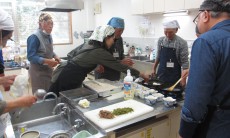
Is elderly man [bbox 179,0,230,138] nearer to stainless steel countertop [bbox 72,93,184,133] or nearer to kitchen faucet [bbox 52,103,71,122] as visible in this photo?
stainless steel countertop [bbox 72,93,184,133]

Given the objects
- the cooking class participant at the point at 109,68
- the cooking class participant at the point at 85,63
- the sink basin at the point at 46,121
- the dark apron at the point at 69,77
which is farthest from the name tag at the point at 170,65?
the sink basin at the point at 46,121

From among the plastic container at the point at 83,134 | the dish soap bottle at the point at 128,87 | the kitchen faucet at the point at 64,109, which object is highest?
the dish soap bottle at the point at 128,87

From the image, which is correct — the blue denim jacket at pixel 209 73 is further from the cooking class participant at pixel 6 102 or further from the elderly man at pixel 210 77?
the cooking class participant at pixel 6 102

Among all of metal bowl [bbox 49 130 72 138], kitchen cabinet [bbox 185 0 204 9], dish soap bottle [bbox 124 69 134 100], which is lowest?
metal bowl [bbox 49 130 72 138]

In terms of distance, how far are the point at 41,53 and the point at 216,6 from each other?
6.53 feet

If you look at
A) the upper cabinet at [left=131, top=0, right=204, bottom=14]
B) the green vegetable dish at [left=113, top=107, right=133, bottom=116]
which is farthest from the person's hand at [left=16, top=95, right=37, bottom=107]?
the upper cabinet at [left=131, top=0, right=204, bottom=14]

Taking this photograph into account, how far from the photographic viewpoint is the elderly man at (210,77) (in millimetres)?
804

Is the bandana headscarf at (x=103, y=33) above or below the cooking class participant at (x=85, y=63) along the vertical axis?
above

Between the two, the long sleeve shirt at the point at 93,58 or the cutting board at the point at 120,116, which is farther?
the long sleeve shirt at the point at 93,58

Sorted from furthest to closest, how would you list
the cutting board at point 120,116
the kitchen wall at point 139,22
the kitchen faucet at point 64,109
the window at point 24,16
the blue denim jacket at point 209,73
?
the window at point 24,16
the kitchen wall at point 139,22
the kitchen faucet at point 64,109
the cutting board at point 120,116
the blue denim jacket at point 209,73

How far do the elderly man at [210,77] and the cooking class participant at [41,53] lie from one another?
5.44 ft

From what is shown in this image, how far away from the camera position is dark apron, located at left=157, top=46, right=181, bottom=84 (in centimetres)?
241

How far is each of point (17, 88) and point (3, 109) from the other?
0.30 metres

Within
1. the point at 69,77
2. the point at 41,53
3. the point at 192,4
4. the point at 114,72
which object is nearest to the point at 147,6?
the point at 192,4
